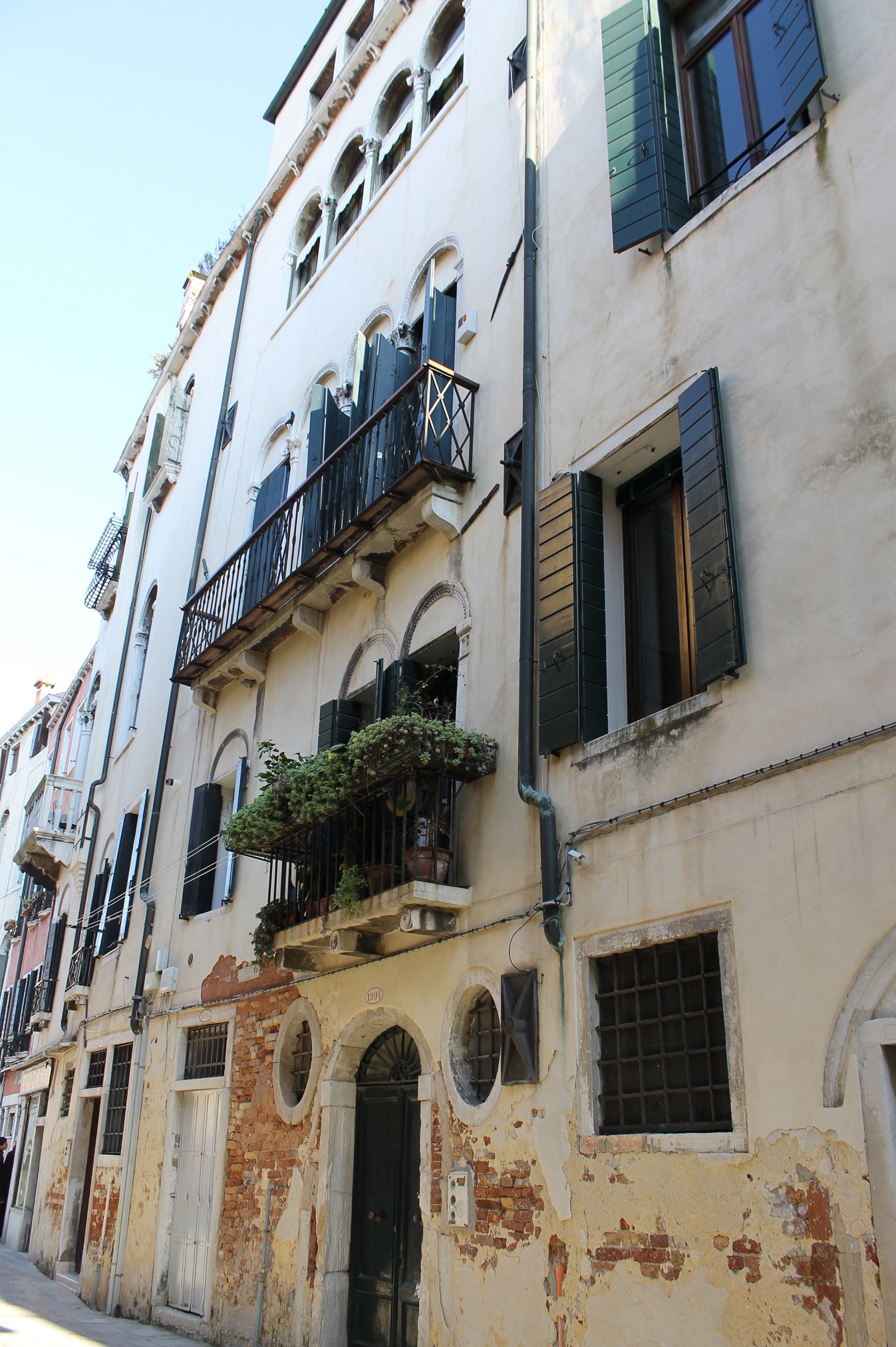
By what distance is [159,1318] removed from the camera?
34.3 ft

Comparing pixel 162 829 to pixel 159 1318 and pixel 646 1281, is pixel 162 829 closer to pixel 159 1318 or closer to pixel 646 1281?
pixel 159 1318

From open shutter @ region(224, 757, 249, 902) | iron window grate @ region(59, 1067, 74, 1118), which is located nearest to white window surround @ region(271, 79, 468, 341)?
open shutter @ region(224, 757, 249, 902)

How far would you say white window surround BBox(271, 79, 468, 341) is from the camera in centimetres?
1126

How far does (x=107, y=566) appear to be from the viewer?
77.3ft

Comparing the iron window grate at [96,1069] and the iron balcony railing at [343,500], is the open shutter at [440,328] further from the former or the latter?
the iron window grate at [96,1069]

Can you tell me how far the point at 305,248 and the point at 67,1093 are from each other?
519 inches

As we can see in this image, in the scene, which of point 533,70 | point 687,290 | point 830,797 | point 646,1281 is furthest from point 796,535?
point 533,70

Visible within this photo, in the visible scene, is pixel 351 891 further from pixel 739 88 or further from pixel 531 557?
pixel 739 88

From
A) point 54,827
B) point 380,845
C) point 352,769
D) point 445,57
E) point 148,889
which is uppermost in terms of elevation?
point 445,57

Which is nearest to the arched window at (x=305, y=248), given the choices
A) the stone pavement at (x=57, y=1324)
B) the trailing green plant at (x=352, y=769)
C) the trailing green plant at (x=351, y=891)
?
the trailing green plant at (x=352, y=769)

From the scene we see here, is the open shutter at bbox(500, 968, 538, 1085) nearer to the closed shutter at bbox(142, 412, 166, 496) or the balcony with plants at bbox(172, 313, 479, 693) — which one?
the balcony with plants at bbox(172, 313, 479, 693)

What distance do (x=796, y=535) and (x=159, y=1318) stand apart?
9.70 meters

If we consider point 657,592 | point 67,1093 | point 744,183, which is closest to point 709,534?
point 657,592

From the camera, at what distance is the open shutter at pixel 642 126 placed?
7.24 metres
